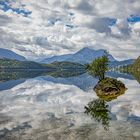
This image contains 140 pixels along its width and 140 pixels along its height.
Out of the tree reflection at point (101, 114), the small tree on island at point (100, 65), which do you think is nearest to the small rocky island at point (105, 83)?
the small tree on island at point (100, 65)

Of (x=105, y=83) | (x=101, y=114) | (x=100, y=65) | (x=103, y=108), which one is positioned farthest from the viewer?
(x=100, y=65)

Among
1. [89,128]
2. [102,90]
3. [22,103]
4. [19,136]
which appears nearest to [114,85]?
[102,90]

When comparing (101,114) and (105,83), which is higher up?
(105,83)

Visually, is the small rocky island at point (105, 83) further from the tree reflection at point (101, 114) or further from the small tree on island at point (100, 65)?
the tree reflection at point (101, 114)

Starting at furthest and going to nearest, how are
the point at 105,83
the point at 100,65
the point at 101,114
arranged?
the point at 100,65
the point at 105,83
the point at 101,114

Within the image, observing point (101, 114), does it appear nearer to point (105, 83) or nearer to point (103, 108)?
point (103, 108)

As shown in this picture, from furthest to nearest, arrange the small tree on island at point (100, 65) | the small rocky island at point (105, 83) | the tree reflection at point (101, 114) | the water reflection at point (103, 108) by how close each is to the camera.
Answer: the small tree on island at point (100, 65)
the small rocky island at point (105, 83)
the water reflection at point (103, 108)
the tree reflection at point (101, 114)

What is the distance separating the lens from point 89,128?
184ft

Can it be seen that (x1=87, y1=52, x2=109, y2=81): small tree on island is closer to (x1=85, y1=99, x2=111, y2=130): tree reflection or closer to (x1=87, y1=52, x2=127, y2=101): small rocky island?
(x1=87, y1=52, x2=127, y2=101): small rocky island

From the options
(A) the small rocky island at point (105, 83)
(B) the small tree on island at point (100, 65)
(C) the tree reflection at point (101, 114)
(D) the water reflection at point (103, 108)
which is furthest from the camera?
(B) the small tree on island at point (100, 65)

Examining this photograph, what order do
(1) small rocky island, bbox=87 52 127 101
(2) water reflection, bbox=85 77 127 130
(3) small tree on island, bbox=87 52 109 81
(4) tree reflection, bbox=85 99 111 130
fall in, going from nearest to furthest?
(4) tree reflection, bbox=85 99 111 130 → (2) water reflection, bbox=85 77 127 130 → (1) small rocky island, bbox=87 52 127 101 → (3) small tree on island, bbox=87 52 109 81

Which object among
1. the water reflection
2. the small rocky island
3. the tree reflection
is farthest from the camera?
the small rocky island

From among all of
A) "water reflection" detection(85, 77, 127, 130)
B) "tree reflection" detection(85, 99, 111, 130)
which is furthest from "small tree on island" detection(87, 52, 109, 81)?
"tree reflection" detection(85, 99, 111, 130)

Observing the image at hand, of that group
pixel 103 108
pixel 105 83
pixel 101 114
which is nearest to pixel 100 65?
pixel 105 83
